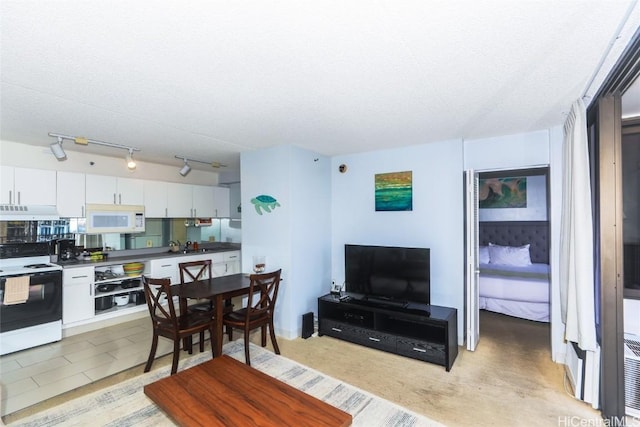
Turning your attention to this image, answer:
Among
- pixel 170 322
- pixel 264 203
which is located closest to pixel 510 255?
pixel 264 203

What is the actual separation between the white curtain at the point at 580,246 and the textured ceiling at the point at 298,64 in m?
0.35

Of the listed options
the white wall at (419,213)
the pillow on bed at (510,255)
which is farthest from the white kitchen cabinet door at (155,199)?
the pillow on bed at (510,255)

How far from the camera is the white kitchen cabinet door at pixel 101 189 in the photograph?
4230 millimetres

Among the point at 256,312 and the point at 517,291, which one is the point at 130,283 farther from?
the point at 517,291

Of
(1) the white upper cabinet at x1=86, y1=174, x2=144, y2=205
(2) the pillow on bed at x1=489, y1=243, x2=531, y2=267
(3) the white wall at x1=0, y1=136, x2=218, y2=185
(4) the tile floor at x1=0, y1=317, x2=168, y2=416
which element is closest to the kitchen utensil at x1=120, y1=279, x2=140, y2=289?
(4) the tile floor at x1=0, y1=317, x2=168, y2=416

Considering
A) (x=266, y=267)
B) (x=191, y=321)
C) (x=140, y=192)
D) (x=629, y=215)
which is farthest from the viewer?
(x=140, y=192)

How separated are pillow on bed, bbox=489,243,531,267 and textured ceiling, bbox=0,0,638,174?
2571mm

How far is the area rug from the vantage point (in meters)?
2.19

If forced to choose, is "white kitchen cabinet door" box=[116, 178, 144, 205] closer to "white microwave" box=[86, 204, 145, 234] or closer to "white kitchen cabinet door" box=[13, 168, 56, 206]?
"white microwave" box=[86, 204, 145, 234]

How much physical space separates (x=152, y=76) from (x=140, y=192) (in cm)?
333

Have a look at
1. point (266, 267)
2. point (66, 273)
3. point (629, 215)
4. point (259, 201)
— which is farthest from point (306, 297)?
point (629, 215)

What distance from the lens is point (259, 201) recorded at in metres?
4.03

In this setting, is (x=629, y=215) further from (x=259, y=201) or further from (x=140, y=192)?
(x=140, y=192)

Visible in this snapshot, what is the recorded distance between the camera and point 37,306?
340 centimetres
